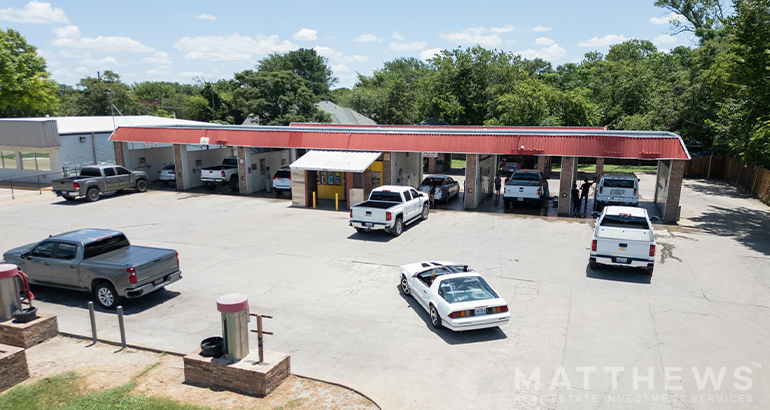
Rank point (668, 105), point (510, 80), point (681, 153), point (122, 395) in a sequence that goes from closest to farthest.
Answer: point (122, 395)
point (681, 153)
point (668, 105)
point (510, 80)

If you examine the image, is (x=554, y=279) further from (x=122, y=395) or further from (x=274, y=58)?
(x=274, y=58)

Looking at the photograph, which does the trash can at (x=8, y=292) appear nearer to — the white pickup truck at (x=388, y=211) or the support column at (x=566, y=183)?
the white pickup truck at (x=388, y=211)

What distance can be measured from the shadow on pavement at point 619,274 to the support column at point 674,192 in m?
8.76

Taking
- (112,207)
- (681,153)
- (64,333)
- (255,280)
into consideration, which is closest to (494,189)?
(681,153)

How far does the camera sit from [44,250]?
13242mm

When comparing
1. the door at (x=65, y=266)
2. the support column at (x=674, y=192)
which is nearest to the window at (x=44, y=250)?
the door at (x=65, y=266)

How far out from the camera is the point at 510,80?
54.2 meters

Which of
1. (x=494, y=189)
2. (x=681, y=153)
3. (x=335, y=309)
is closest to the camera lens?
(x=335, y=309)

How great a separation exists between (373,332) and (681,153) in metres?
17.9

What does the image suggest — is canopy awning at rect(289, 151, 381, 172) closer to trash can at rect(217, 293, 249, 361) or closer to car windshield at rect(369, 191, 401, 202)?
car windshield at rect(369, 191, 401, 202)

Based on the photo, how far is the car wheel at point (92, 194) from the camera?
92.3ft

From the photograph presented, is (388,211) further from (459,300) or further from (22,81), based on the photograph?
(22,81)

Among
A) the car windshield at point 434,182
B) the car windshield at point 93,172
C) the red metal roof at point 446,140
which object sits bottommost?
the car windshield at point 434,182

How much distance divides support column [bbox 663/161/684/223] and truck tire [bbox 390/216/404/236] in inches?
489
